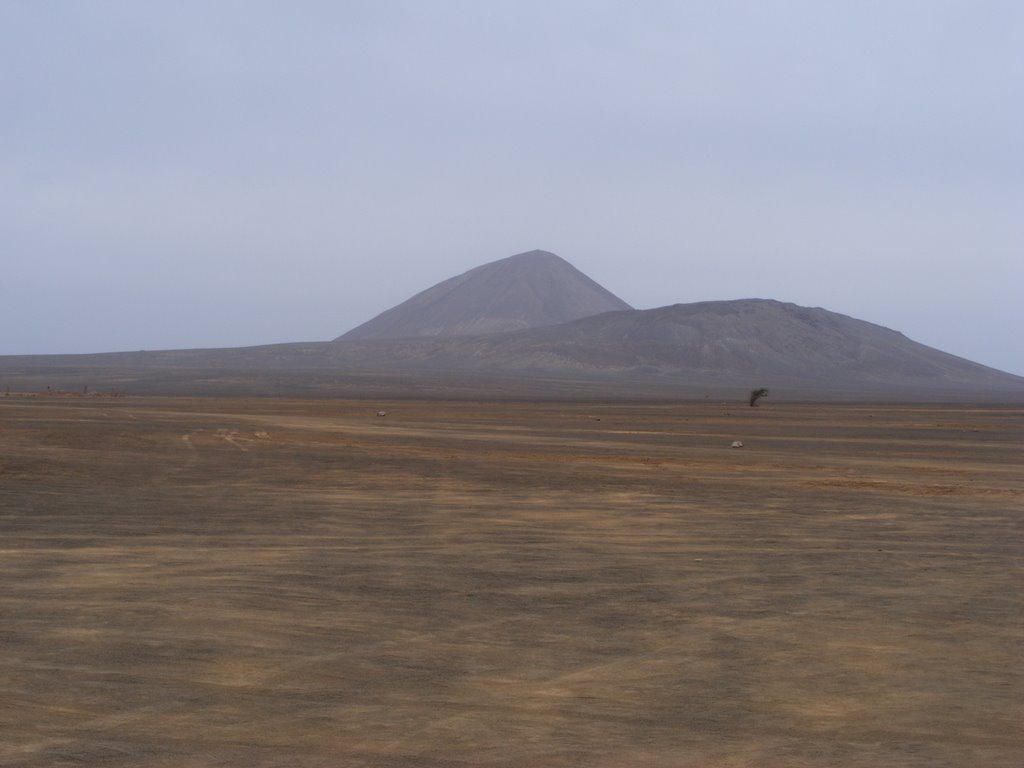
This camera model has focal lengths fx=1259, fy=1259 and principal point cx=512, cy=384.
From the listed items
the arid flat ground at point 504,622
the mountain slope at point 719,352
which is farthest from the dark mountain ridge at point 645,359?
the arid flat ground at point 504,622

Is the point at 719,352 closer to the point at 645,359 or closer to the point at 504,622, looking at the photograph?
the point at 645,359

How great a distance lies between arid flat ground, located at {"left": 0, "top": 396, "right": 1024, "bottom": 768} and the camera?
6137 mm

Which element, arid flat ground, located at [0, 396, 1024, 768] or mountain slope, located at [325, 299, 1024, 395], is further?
mountain slope, located at [325, 299, 1024, 395]

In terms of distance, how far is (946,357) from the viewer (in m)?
186

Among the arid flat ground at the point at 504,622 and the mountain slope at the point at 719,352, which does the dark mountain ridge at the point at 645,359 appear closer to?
the mountain slope at the point at 719,352

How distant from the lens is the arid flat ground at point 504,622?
6.14m

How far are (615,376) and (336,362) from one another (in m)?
35.7

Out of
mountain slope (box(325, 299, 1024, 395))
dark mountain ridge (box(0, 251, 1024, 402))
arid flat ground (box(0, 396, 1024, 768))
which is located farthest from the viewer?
mountain slope (box(325, 299, 1024, 395))

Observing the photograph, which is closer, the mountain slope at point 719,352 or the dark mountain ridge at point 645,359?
the dark mountain ridge at point 645,359

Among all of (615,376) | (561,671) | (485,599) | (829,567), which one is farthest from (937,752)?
(615,376)

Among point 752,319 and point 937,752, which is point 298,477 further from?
point 752,319

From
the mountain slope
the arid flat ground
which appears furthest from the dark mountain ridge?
the arid flat ground

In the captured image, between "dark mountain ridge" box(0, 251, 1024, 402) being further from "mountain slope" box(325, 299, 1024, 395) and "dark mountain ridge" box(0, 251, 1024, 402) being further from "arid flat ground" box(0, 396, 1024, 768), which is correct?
"arid flat ground" box(0, 396, 1024, 768)

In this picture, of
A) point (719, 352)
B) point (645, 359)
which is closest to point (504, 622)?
point (645, 359)
